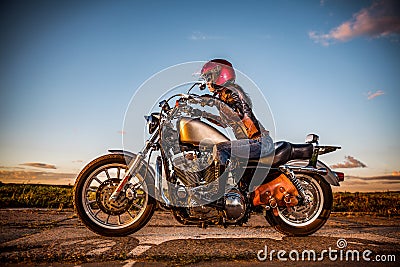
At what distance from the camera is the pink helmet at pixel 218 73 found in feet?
17.4

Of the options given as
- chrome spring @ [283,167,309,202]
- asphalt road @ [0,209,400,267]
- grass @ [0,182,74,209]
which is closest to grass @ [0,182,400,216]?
grass @ [0,182,74,209]

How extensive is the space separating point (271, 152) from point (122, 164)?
6.73 feet

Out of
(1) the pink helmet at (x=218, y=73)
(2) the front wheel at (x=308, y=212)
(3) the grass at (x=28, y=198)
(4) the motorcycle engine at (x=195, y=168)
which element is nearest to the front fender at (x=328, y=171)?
(2) the front wheel at (x=308, y=212)

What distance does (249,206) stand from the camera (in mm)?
4859

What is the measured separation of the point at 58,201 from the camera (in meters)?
9.15

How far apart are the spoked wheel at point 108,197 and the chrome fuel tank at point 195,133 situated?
760 millimetres

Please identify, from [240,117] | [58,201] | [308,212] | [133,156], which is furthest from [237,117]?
[58,201]

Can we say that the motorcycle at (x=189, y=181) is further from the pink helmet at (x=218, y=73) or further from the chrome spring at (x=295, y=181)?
the pink helmet at (x=218, y=73)

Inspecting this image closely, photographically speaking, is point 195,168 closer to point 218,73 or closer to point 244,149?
point 244,149

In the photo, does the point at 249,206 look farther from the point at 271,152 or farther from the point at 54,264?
the point at 54,264

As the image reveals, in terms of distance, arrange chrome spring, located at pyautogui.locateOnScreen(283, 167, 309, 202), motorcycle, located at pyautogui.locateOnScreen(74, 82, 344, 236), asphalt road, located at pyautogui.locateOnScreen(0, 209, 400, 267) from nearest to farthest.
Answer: asphalt road, located at pyautogui.locateOnScreen(0, 209, 400, 267) < motorcycle, located at pyautogui.locateOnScreen(74, 82, 344, 236) < chrome spring, located at pyautogui.locateOnScreen(283, 167, 309, 202)

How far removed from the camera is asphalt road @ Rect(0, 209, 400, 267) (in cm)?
364

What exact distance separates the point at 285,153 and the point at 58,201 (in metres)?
6.37

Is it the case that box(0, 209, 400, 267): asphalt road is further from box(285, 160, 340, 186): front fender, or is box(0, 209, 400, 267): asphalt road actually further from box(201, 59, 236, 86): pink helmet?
box(201, 59, 236, 86): pink helmet
